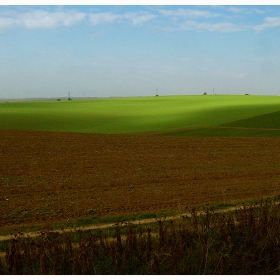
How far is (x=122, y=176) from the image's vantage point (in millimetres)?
A: 17172

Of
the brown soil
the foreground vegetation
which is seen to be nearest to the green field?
the brown soil

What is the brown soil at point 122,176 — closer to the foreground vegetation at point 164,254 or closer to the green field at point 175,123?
the foreground vegetation at point 164,254

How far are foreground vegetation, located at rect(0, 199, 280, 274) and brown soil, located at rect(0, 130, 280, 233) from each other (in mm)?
3338

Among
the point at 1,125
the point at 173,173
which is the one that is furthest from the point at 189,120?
the point at 173,173

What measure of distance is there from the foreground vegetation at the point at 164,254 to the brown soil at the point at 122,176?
11.0 feet

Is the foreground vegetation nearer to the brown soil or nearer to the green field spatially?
the brown soil

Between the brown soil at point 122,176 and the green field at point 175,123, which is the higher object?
the green field at point 175,123

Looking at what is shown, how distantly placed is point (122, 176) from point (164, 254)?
9525 millimetres

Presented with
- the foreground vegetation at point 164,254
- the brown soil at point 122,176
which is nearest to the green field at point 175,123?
the brown soil at point 122,176

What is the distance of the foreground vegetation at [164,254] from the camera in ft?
25.5

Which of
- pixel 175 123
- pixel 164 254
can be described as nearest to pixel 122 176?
pixel 164 254

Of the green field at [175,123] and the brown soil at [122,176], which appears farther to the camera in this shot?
the green field at [175,123]

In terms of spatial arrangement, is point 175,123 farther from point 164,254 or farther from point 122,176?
point 164,254

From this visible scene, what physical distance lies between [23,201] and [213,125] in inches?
1175
